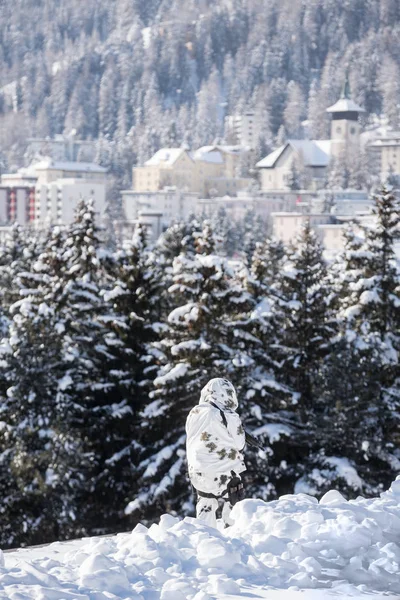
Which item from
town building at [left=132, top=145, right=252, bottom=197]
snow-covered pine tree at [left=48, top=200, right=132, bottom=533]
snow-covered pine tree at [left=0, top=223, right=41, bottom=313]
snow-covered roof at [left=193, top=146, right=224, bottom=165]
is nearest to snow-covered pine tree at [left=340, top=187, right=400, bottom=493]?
snow-covered pine tree at [left=48, top=200, right=132, bottom=533]

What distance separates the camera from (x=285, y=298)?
25750mm

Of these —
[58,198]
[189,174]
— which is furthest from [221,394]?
[189,174]

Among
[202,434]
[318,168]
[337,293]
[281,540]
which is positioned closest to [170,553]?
[281,540]

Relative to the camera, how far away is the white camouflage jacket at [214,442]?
10383mm

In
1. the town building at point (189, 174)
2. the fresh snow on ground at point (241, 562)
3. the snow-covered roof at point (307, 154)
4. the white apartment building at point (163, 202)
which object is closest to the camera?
the fresh snow on ground at point (241, 562)

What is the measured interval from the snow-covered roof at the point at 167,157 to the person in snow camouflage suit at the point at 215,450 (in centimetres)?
16613

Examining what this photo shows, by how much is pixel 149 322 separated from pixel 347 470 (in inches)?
218

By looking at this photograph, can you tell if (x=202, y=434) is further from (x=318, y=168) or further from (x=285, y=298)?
(x=318, y=168)

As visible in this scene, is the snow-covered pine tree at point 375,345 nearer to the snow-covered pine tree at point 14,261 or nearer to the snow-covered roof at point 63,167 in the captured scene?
the snow-covered pine tree at point 14,261

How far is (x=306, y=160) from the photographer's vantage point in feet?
563

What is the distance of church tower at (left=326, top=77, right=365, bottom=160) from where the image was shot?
177m

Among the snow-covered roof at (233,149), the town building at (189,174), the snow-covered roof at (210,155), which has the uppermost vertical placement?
the snow-covered roof at (233,149)

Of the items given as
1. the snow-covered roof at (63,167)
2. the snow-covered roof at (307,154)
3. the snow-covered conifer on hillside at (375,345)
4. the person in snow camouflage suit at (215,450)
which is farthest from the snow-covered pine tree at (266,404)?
the snow-covered roof at (63,167)

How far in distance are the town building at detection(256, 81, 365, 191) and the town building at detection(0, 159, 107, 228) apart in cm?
2399
